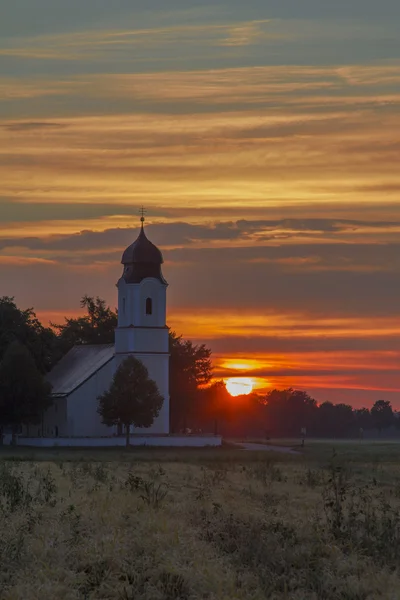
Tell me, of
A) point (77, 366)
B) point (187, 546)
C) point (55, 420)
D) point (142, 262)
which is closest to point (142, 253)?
point (142, 262)

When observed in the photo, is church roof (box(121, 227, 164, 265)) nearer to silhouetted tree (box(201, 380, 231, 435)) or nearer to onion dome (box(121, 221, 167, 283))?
onion dome (box(121, 221, 167, 283))

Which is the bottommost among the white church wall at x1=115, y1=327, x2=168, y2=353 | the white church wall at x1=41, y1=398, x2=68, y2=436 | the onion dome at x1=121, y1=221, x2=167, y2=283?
the white church wall at x1=41, y1=398, x2=68, y2=436

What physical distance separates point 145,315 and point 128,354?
13.1 ft

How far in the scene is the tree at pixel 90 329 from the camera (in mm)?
122938

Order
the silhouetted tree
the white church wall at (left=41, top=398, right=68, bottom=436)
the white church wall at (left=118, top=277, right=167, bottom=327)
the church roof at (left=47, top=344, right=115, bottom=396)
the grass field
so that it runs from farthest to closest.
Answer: the silhouetted tree, the white church wall at (left=118, top=277, right=167, bottom=327), the church roof at (left=47, top=344, right=115, bottom=396), the white church wall at (left=41, top=398, right=68, bottom=436), the grass field

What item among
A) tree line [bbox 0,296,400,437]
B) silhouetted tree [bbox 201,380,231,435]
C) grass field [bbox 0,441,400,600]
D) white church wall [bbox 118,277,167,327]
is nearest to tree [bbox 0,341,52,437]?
tree line [bbox 0,296,400,437]

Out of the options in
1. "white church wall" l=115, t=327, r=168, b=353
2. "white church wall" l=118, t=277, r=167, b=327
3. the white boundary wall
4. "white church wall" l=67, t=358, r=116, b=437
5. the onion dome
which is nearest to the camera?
the white boundary wall

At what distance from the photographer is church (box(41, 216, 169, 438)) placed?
4026 inches

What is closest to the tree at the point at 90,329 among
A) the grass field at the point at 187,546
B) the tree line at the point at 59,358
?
the tree line at the point at 59,358

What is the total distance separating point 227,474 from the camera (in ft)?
136

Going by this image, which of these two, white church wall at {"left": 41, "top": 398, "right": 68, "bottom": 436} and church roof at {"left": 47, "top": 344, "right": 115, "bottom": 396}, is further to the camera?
church roof at {"left": 47, "top": 344, "right": 115, "bottom": 396}

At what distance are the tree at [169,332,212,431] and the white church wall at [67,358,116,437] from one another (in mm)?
11270

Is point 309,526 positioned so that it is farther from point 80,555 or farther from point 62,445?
point 62,445

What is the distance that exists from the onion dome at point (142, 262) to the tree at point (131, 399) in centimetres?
1219
